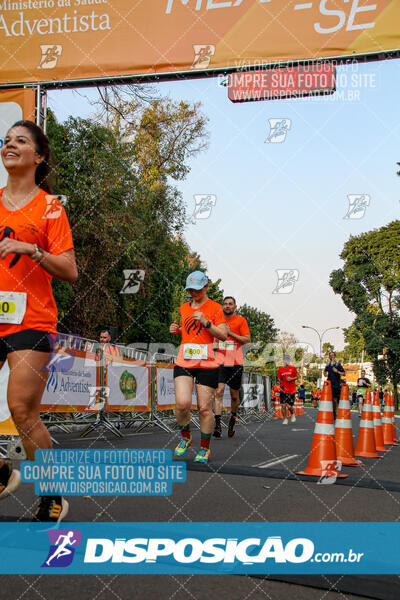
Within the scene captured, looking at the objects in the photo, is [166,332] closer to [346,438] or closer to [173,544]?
[346,438]

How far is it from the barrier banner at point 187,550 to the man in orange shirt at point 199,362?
9.73 ft

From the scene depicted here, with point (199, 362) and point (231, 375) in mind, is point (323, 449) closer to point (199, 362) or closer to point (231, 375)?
point (199, 362)

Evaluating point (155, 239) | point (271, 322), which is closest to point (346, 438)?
point (155, 239)

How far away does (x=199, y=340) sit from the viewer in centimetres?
642

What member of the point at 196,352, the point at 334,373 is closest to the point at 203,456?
the point at 196,352

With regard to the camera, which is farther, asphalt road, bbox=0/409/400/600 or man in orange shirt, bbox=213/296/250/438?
man in orange shirt, bbox=213/296/250/438

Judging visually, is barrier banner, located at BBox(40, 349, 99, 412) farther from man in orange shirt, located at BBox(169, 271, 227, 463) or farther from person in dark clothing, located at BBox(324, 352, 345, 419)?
person in dark clothing, located at BBox(324, 352, 345, 419)

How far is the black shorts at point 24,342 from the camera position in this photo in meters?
3.16

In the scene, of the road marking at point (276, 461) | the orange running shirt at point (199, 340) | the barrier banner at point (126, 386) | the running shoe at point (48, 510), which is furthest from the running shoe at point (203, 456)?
the barrier banner at point (126, 386)

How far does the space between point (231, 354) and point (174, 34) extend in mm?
4840

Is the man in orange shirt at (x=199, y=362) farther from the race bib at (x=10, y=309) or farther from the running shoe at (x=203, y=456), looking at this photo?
the race bib at (x=10, y=309)

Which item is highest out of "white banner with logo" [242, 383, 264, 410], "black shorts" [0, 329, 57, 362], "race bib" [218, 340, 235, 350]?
"black shorts" [0, 329, 57, 362]

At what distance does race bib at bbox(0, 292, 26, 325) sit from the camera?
125 inches

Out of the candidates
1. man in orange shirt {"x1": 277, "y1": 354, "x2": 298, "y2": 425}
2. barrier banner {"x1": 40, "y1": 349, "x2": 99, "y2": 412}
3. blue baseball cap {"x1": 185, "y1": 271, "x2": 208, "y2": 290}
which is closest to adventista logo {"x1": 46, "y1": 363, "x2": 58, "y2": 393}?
barrier banner {"x1": 40, "y1": 349, "x2": 99, "y2": 412}
